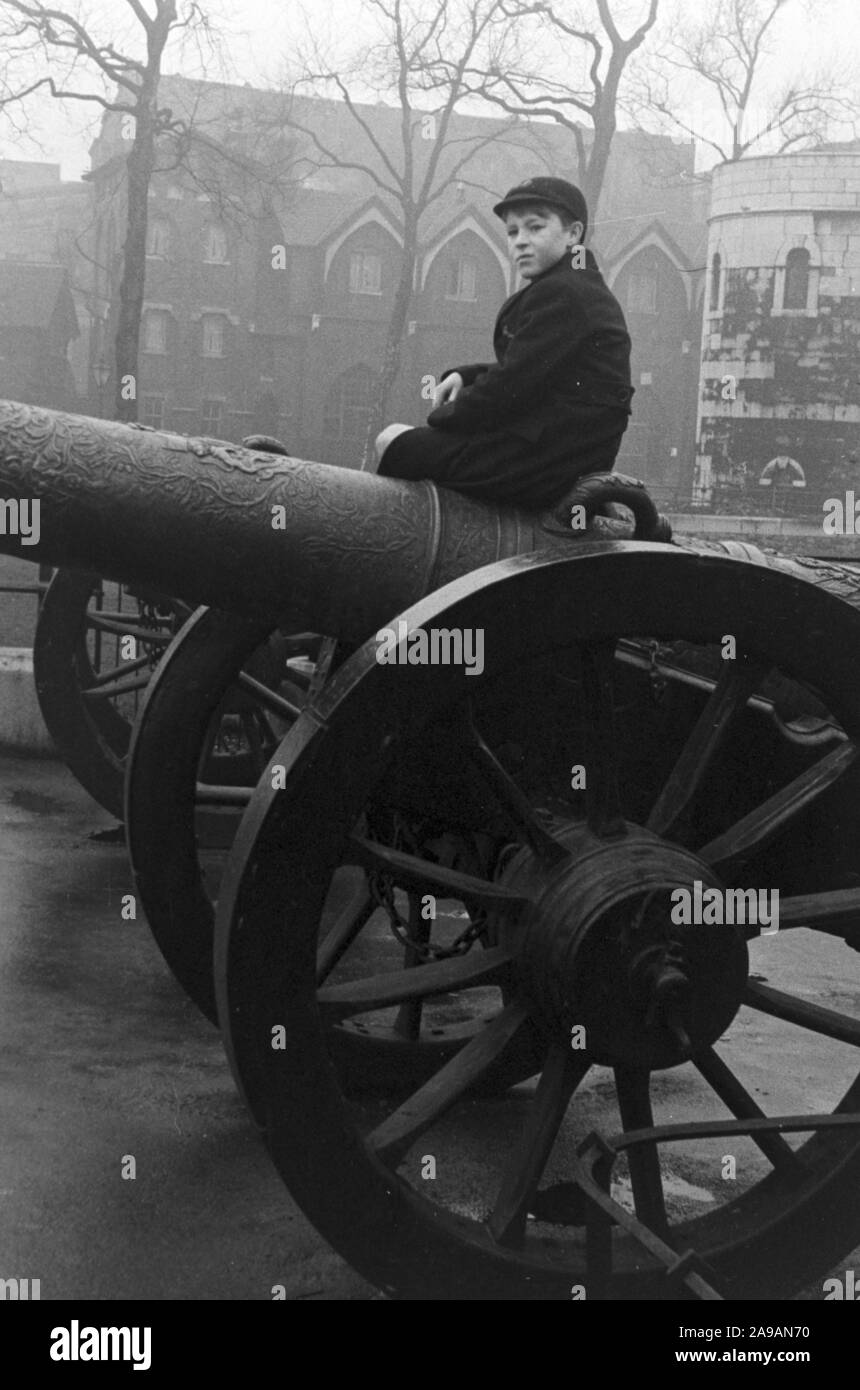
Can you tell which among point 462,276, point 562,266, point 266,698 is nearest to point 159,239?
point 462,276

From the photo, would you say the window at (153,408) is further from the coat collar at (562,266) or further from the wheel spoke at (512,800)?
the wheel spoke at (512,800)

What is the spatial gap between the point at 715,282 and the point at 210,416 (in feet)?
44.3

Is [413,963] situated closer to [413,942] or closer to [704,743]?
[413,942]

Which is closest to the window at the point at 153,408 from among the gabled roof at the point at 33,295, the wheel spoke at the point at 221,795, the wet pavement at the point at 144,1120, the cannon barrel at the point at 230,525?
the gabled roof at the point at 33,295

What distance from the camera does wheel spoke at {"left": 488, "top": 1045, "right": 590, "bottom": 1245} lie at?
9.46ft

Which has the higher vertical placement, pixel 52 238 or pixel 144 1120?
pixel 52 238

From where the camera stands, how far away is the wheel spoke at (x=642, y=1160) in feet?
9.72

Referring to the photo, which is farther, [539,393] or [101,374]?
[101,374]

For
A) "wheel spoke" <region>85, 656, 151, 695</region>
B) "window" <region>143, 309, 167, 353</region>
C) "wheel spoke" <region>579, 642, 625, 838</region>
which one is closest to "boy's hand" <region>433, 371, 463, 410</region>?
"wheel spoke" <region>579, 642, 625, 838</region>

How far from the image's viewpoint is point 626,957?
112 inches

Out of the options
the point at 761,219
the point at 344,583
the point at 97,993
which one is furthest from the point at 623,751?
the point at 761,219

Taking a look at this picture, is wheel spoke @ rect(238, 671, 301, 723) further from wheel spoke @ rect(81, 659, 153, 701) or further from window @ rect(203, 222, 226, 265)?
window @ rect(203, 222, 226, 265)
